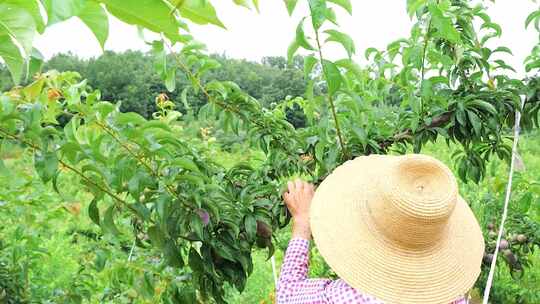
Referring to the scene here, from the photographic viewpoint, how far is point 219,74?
29.0 feet

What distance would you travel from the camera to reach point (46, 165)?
1.17m

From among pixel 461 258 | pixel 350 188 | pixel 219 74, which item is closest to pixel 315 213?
pixel 350 188

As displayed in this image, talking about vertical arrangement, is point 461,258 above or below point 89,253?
above

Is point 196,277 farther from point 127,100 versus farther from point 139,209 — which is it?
point 127,100

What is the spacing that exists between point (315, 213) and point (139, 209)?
373 millimetres

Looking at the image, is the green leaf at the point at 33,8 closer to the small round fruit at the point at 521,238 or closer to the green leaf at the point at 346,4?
the green leaf at the point at 346,4

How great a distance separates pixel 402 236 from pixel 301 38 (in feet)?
1.46

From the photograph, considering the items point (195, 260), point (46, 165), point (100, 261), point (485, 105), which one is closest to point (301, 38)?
point (46, 165)

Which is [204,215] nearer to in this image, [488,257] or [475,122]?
[475,122]

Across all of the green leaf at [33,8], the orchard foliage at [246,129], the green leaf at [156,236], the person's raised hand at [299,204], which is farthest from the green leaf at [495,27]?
the green leaf at [33,8]

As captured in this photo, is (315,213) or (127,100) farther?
(127,100)

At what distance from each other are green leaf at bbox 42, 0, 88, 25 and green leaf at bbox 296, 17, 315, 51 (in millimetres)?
655

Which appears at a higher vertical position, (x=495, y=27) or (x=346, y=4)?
(x=346, y=4)

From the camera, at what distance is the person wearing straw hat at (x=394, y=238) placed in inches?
47.2
